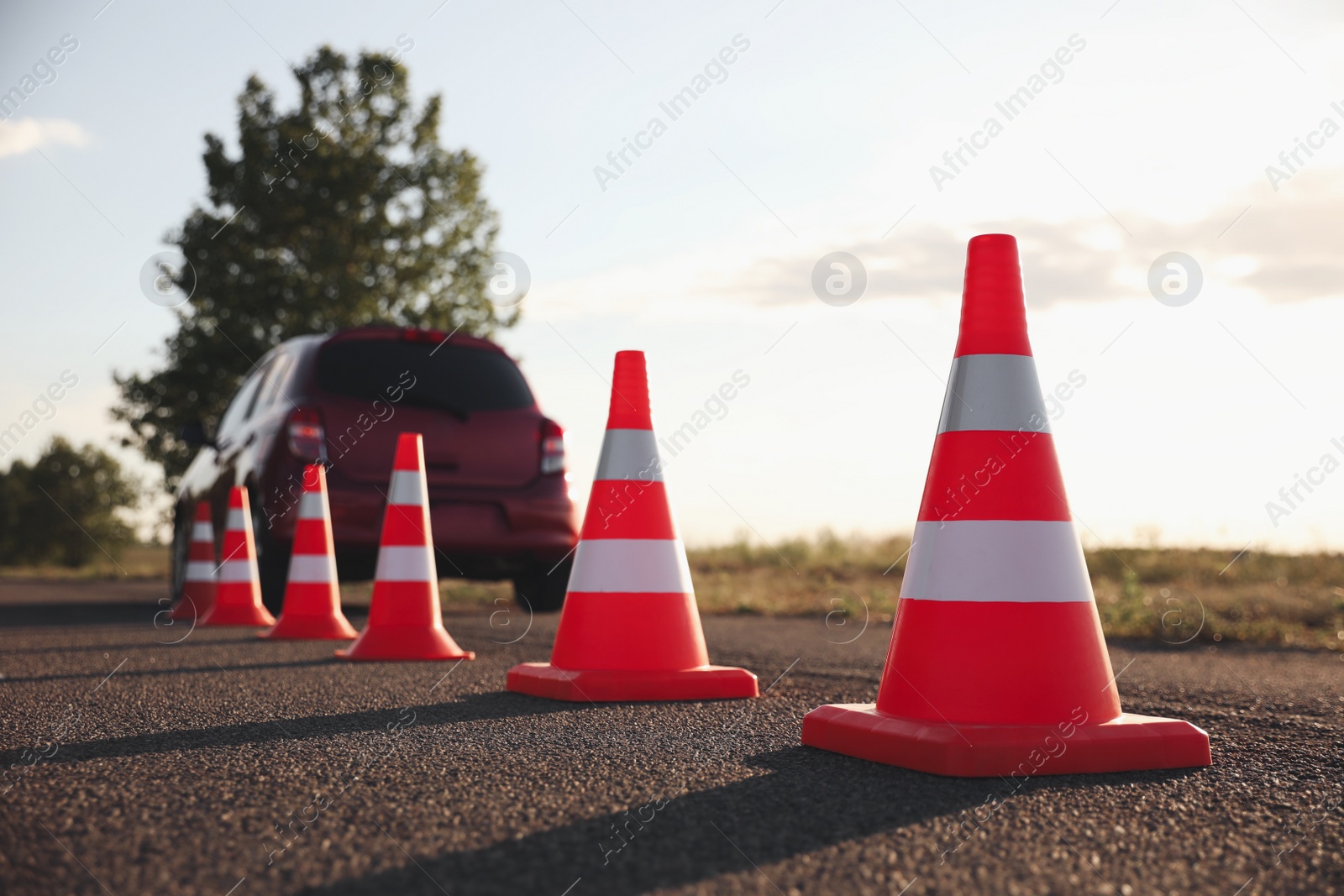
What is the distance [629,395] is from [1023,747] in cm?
229

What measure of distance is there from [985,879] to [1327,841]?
0.80 metres

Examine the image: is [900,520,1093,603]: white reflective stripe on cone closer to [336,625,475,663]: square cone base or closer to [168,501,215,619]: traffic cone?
[336,625,475,663]: square cone base

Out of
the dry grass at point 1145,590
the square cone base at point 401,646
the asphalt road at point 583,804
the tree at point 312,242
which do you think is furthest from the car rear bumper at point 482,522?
the tree at point 312,242

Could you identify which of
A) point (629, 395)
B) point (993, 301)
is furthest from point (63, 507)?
point (993, 301)

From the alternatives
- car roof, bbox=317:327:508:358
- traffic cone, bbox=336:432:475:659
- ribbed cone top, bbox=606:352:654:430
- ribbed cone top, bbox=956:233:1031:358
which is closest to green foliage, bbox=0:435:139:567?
car roof, bbox=317:327:508:358

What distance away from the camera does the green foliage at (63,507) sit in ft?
204

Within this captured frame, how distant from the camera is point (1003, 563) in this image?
9.90ft

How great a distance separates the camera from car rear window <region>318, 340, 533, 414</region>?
7.32 m

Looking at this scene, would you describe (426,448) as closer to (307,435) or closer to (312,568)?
(307,435)

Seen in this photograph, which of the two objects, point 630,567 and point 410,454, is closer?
point 630,567

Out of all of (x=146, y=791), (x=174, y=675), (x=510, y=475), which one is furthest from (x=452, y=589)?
(x=146, y=791)

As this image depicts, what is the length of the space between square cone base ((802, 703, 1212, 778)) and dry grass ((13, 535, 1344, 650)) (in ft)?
16.1

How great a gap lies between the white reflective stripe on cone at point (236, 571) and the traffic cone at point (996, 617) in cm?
610

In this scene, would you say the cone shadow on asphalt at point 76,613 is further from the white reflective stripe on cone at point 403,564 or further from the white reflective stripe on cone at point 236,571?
the white reflective stripe on cone at point 403,564
